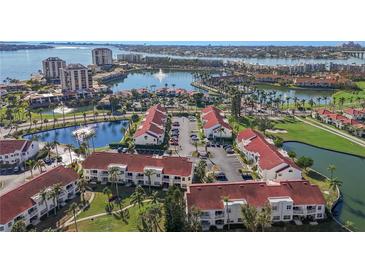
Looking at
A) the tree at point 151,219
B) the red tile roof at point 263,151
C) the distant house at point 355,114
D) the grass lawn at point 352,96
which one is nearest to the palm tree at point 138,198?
the tree at point 151,219

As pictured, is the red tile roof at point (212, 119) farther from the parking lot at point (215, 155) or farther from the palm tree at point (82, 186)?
the palm tree at point (82, 186)

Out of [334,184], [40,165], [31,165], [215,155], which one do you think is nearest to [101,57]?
[215,155]

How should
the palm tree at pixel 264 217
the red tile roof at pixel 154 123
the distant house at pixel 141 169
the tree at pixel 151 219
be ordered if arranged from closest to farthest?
the palm tree at pixel 264 217
the tree at pixel 151 219
the distant house at pixel 141 169
the red tile roof at pixel 154 123

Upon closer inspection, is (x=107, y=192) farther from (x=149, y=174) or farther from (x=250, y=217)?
(x=250, y=217)

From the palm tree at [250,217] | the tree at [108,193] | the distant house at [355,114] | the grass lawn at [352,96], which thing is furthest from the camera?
the grass lawn at [352,96]

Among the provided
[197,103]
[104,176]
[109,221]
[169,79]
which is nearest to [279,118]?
[197,103]

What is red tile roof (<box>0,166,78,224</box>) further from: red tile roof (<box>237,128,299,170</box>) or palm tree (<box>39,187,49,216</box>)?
red tile roof (<box>237,128,299,170</box>)
